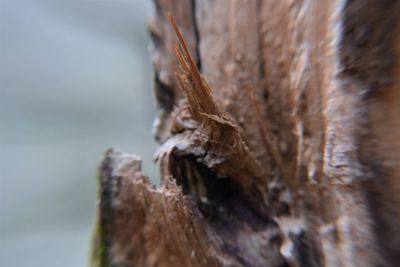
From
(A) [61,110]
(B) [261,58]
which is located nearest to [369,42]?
(B) [261,58]

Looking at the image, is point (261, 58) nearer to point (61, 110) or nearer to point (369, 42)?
point (369, 42)

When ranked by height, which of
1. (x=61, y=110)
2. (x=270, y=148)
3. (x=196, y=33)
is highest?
(x=61, y=110)

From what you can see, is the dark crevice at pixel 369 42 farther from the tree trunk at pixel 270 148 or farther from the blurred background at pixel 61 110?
the blurred background at pixel 61 110

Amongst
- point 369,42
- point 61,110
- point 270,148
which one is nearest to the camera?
point 369,42

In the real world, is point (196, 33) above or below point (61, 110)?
below

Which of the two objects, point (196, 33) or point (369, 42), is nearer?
point (369, 42)

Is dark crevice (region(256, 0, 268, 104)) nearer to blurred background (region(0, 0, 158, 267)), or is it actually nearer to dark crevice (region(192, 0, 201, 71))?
dark crevice (region(192, 0, 201, 71))

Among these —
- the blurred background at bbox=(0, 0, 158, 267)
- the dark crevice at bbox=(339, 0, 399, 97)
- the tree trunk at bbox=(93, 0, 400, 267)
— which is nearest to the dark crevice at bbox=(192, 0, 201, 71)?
the tree trunk at bbox=(93, 0, 400, 267)
